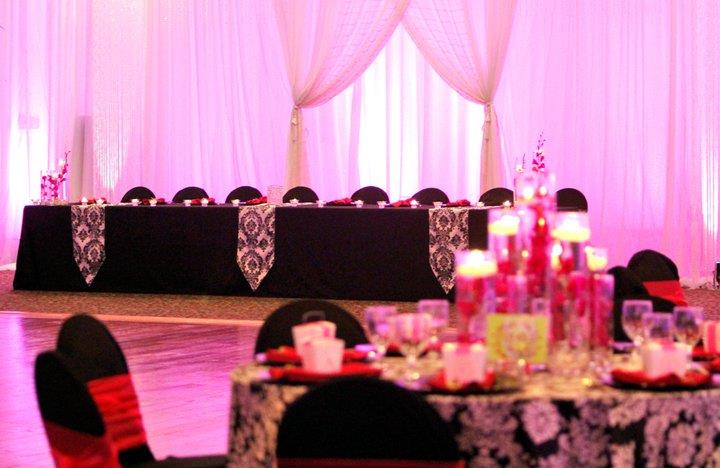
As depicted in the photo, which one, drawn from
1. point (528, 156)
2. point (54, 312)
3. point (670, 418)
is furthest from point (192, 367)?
point (528, 156)

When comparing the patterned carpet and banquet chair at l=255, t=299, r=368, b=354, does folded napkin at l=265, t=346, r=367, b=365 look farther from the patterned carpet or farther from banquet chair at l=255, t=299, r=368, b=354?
the patterned carpet

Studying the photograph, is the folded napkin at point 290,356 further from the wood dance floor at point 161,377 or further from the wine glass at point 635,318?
the wood dance floor at point 161,377

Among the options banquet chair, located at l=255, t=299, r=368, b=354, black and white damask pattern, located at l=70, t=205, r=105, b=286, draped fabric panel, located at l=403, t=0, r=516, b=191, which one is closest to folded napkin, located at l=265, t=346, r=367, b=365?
banquet chair, located at l=255, t=299, r=368, b=354

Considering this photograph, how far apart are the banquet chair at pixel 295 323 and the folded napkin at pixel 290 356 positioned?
232mm

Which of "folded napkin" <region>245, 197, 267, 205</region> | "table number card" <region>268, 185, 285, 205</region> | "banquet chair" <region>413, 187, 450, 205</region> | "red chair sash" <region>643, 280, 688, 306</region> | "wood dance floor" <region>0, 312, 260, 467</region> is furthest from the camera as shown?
"banquet chair" <region>413, 187, 450, 205</region>

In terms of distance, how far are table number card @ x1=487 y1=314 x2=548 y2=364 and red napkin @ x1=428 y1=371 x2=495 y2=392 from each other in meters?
0.13

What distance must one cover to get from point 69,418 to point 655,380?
1307 millimetres

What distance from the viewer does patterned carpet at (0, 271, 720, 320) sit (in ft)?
30.4

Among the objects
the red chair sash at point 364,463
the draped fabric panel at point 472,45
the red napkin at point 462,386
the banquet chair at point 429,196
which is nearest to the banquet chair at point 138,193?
the banquet chair at point 429,196

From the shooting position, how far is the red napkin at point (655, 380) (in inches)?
114

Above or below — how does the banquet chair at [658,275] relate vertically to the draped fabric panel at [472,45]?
below

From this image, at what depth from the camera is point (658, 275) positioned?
507cm

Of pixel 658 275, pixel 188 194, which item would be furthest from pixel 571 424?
pixel 188 194

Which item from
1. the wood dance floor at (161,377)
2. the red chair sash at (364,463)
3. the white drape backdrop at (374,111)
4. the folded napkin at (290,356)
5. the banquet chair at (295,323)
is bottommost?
the wood dance floor at (161,377)
